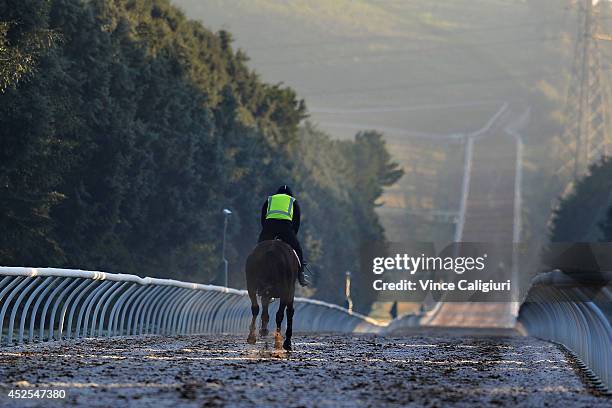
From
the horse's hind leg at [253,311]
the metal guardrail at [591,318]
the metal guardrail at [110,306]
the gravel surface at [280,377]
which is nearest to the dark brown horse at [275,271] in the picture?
the horse's hind leg at [253,311]

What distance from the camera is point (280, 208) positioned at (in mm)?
26688

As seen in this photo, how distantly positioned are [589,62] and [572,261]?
55939 mm

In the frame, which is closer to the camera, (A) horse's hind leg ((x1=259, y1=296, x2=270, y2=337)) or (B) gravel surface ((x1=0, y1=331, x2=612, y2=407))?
(B) gravel surface ((x1=0, y1=331, x2=612, y2=407))

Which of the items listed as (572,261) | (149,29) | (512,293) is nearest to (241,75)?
(149,29)

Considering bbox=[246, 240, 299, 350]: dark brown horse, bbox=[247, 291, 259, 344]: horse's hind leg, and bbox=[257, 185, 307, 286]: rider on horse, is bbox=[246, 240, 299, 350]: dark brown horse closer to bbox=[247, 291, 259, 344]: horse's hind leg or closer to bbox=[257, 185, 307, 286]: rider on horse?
bbox=[257, 185, 307, 286]: rider on horse

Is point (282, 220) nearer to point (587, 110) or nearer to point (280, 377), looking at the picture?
point (280, 377)

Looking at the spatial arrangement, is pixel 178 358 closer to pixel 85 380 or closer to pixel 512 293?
pixel 85 380

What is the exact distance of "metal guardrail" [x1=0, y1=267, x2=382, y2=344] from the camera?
25812mm

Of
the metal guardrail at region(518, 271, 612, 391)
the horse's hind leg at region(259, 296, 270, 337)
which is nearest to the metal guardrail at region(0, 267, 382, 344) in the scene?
the horse's hind leg at region(259, 296, 270, 337)

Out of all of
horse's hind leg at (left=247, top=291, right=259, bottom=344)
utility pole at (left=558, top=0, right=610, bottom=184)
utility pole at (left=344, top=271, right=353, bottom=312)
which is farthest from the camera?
utility pole at (left=558, top=0, right=610, bottom=184)

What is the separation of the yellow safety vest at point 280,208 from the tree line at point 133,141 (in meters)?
17.9

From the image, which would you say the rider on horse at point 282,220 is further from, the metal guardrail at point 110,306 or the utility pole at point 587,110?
the utility pole at point 587,110

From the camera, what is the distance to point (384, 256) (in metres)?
154

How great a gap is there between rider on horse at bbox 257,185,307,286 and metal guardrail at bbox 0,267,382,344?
3215 millimetres
